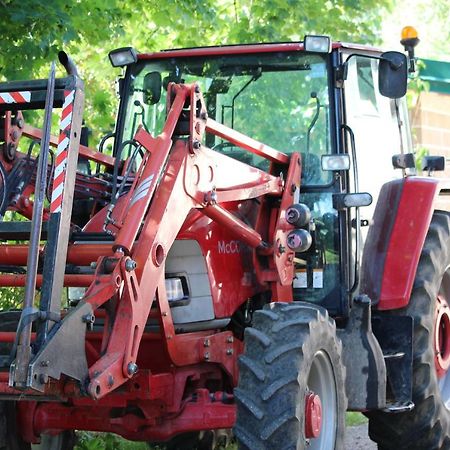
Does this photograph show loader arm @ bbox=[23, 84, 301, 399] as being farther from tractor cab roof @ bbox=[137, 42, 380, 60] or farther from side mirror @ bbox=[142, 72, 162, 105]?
side mirror @ bbox=[142, 72, 162, 105]

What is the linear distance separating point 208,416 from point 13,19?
351 centimetres

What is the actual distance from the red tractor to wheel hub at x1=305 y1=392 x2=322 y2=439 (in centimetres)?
1

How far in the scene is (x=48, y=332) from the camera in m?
4.85

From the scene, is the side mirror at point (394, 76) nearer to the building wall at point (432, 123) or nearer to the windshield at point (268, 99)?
the windshield at point (268, 99)

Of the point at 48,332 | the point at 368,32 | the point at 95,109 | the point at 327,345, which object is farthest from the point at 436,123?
the point at 48,332

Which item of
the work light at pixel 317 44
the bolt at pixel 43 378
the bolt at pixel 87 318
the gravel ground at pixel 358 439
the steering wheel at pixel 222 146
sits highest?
the work light at pixel 317 44

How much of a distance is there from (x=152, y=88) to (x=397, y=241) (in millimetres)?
1975

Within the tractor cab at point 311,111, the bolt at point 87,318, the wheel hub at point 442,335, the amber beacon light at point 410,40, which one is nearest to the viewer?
the bolt at point 87,318

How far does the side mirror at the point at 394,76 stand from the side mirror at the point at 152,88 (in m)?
1.55

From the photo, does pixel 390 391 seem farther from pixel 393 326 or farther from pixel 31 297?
pixel 31 297

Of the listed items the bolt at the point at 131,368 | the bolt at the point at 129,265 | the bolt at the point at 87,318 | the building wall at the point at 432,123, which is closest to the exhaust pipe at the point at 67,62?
the bolt at the point at 129,265

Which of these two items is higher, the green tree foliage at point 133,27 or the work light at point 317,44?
the green tree foliage at point 133,27

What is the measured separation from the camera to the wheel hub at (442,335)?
746 cm

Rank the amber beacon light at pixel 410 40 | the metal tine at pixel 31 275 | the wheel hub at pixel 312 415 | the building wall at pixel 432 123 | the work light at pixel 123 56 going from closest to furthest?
1. the metal tine at pixel 31 275
2. the wheel hub at pixel 312 415
3. the work light at pixel 123 56
4. the amber beacon light at pixel 410 40
5. the building wall at pixel 432 123
